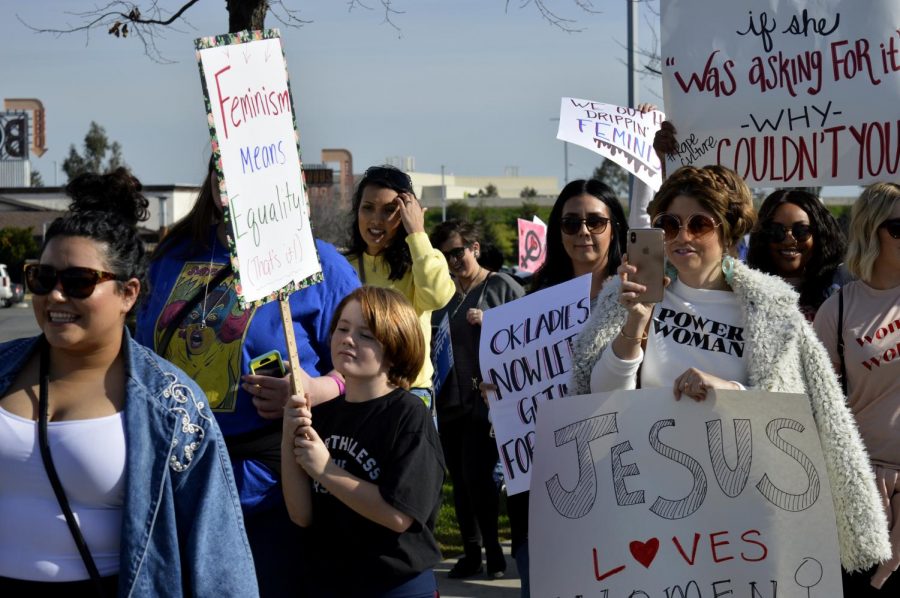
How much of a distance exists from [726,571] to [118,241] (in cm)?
191

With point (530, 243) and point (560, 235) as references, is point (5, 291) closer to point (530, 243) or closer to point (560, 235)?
point (530, 243)

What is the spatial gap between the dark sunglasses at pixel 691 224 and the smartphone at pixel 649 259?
0.62 ft

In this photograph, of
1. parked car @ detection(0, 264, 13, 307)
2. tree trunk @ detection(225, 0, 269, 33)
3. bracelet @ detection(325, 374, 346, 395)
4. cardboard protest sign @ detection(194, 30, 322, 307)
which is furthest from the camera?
parked car @ detection(0, 264, 13, 307)

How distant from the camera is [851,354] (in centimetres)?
420

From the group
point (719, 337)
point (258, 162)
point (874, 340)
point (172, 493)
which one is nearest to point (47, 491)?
point (172, 493)

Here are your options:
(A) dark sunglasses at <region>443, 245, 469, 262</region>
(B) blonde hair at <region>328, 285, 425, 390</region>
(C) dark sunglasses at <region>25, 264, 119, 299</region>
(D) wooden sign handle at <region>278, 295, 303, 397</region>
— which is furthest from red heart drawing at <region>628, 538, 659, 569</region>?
(A) dark sunglasses at <region>443, 245, 469, 262</region>

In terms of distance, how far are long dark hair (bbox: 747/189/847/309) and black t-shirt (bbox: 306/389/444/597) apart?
2180 millimetres

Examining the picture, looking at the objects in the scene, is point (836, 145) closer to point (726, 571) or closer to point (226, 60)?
point (726, 571)

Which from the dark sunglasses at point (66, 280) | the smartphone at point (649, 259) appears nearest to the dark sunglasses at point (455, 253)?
the smartphone at point (649, 259)

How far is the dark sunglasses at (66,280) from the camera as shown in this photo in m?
2.78

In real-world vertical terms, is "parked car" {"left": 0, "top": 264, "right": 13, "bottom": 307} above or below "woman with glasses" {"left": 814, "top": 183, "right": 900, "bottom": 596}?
below

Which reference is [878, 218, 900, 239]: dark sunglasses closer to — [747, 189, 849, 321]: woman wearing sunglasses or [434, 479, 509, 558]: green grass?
[747, 189, 849, 321]: woman wearing sunglasses

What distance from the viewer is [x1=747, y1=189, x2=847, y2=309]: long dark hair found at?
16.7ft

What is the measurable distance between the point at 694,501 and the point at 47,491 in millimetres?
1797
